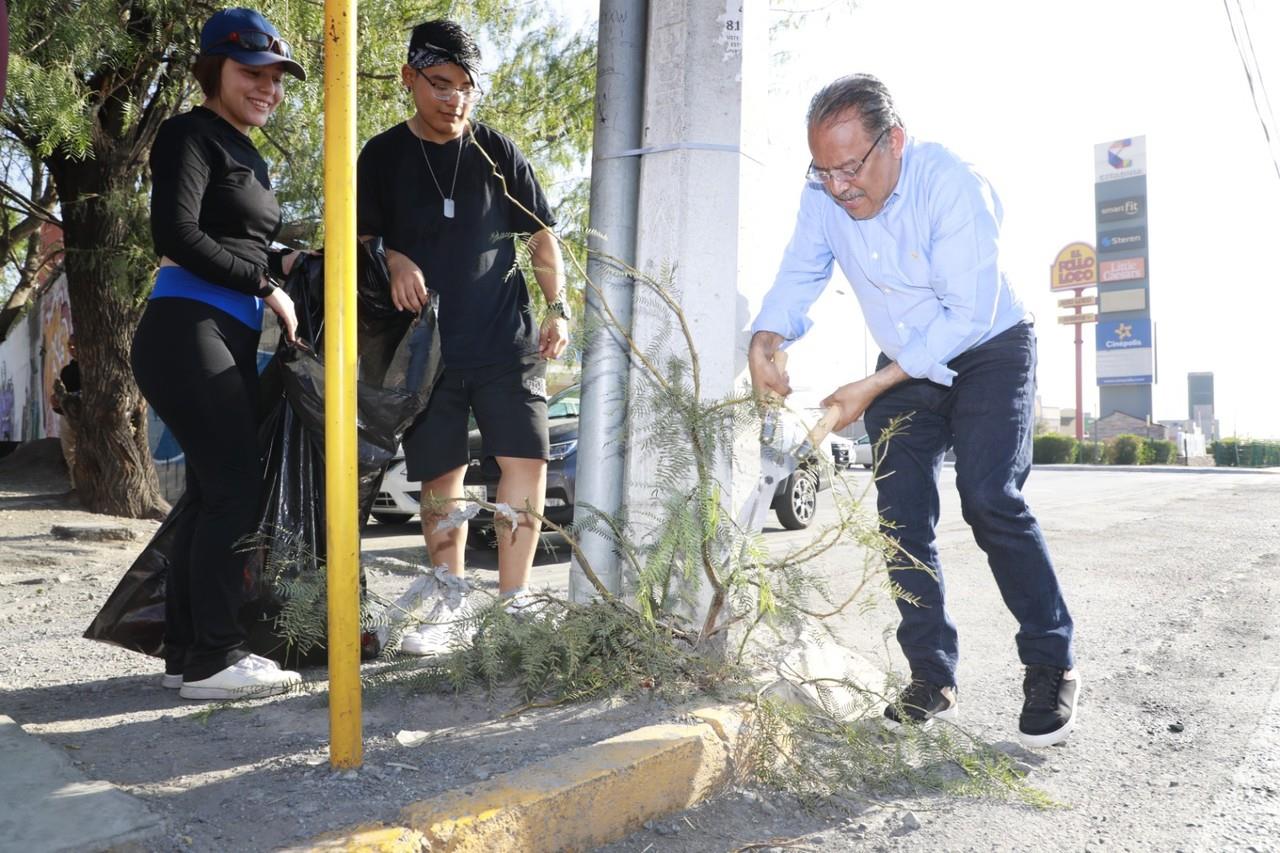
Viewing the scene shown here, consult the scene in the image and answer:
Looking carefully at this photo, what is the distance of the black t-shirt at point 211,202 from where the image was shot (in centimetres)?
264

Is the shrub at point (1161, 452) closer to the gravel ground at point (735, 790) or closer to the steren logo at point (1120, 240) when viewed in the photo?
the steren logo at point (1120, 240)

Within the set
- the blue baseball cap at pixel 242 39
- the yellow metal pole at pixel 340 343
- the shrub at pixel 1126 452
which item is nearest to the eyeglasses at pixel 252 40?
the blue baseball cap at pixel 242 39

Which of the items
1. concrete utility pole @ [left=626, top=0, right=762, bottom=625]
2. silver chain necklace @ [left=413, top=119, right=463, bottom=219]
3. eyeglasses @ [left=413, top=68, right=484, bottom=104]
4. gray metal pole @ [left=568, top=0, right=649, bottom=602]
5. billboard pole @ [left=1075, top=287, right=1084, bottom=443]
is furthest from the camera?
billboard pole @ [left=1075, top=287, right=1084, bottom=443]

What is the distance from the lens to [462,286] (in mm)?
3285

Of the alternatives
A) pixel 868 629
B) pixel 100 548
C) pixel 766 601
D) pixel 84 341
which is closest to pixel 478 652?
pixel 766 601

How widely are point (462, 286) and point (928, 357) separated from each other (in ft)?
4.95

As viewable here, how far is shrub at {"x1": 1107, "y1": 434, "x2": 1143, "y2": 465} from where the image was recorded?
43.8 meters

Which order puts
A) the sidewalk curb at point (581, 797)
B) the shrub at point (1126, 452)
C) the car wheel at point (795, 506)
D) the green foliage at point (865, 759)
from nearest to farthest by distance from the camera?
the sidewalk curb at point (581, 797), the green foliage at point (865, 759), the car wheel at point (795, 506), the shrub at point (1126, 452)

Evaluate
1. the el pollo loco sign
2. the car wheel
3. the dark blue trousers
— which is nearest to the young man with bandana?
the dark blue trousers

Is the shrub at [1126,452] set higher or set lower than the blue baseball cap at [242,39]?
lower

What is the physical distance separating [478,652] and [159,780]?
31.8 inches

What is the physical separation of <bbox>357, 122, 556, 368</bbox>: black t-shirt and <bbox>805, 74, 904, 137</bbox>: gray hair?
112 centimetres

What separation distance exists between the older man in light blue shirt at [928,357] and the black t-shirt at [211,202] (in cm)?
146

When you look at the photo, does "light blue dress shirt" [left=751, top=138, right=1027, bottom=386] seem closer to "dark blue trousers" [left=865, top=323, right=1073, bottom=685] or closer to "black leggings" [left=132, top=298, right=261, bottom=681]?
"dark blue trousers" [left=865, top=323, right=1073, bottom=685]
